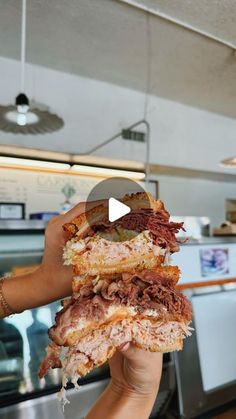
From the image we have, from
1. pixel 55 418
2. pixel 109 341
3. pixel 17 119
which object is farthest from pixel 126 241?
pixel 17 119

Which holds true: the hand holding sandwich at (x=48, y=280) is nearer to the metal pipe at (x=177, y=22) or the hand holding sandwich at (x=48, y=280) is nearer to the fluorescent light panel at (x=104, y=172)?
the metal pipe at (x=177, y=22)

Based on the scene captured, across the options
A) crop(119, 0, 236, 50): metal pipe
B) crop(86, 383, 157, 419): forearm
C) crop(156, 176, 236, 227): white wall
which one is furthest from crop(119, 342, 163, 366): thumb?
crop(156, 176, 236, 227): white wall

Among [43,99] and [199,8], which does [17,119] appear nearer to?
[43,99]

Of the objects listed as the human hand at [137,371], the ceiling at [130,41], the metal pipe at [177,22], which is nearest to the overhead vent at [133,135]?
the ceiling at [130,41]

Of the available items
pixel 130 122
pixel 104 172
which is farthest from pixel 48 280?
pixel 130 122

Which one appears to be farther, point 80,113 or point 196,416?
point 80,113
